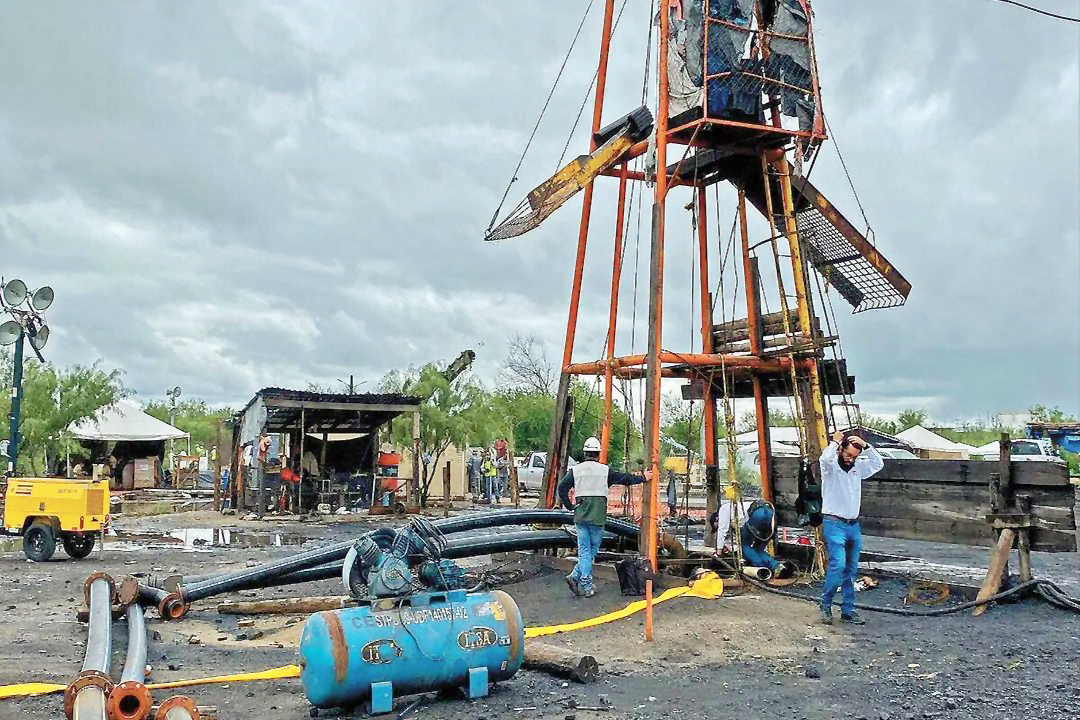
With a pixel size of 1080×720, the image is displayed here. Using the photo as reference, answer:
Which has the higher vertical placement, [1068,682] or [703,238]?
[703,238]

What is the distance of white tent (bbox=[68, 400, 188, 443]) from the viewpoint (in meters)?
39.9

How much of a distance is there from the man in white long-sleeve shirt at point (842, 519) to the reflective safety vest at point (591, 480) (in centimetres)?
254

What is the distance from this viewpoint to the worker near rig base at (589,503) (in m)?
11.6

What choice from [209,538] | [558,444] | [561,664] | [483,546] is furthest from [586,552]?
[209,538]

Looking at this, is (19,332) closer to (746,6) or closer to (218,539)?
(218,539)

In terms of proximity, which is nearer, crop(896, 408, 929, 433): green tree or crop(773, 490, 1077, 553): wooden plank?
crop(773, 490, 1077, 553): wooden plank

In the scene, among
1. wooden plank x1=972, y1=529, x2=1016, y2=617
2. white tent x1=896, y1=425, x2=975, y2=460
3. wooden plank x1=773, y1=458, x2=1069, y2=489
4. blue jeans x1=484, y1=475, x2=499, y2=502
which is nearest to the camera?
wooden plank x1=972, y1=529, x2=1016, y2=617

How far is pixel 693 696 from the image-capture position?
736 cm

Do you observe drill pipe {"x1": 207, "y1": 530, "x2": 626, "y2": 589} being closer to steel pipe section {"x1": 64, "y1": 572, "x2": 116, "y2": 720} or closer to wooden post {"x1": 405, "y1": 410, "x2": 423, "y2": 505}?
steel pipe section {"x1": 64, "y1": 572, "x2": 116, "y2": 720}

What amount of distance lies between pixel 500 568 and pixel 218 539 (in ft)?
31.2

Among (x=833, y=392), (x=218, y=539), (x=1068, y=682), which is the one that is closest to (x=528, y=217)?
(x=833, y=392)

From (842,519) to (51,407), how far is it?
1306 inches

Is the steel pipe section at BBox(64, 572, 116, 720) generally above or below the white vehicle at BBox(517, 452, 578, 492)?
below

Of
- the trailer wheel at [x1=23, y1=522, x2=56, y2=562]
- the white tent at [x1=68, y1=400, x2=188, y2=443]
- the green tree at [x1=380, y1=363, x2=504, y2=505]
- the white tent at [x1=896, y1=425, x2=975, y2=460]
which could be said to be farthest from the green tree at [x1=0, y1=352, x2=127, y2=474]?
the white tent at [x1=896, y1=425, x2=975, y2=460]
